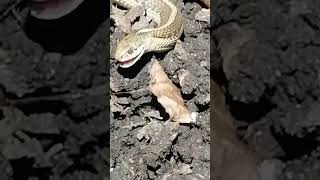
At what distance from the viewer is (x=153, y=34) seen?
379cm

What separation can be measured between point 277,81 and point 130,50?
30.1 inches

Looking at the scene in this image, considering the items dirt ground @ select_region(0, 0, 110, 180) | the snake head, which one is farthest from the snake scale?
dirt ground @ select_region(0, 0, 110, 180)

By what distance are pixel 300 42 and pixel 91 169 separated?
1.17 meters

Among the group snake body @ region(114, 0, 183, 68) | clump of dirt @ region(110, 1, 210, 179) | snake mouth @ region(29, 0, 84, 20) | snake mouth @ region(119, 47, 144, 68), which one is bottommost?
clump of dirt @ region(110, 1, 210, 179)

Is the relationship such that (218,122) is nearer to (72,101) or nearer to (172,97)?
(172,97)

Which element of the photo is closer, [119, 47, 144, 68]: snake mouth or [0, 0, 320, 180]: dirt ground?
[0, 0, 320, 180]: dirt ground

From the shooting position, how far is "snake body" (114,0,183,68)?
11.7 feet

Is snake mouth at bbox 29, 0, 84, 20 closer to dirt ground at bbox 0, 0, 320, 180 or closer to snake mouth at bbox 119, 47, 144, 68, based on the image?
dirt ground at bbox 0, 0, 320, 180

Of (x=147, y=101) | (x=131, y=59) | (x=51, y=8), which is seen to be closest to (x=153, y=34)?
(x=131, y=59)

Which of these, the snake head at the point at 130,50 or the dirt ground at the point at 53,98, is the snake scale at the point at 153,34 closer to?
the snake head at the point at 130,50

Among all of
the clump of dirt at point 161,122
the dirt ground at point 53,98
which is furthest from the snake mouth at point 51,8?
the clump of dirt at point 161,122

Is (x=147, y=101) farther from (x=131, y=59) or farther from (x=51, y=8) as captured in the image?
(x=51, y=8)

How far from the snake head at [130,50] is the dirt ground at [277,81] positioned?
0.40m

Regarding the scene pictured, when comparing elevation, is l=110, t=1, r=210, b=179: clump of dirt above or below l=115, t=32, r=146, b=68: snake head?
below
